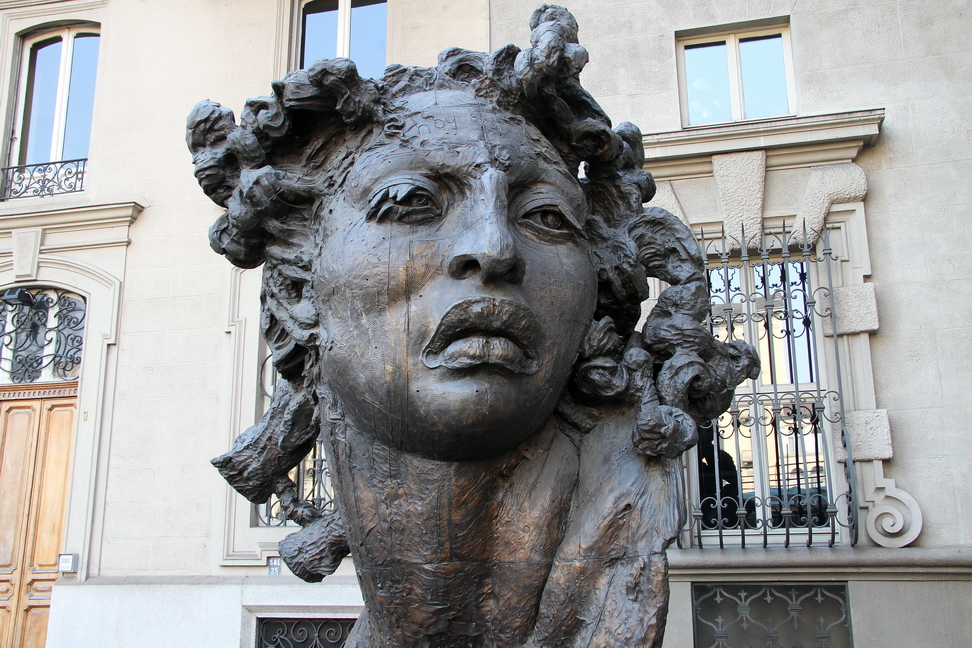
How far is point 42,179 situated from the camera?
8.92m

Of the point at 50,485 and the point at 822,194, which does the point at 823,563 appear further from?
the point at 50,485

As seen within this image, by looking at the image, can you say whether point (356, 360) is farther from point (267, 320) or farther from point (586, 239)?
point (586, 239)

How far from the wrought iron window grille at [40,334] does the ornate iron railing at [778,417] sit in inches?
237

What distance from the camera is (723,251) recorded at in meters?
6.52

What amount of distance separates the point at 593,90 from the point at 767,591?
4.36 metres

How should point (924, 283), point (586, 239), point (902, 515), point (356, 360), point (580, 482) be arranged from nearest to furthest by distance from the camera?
1. point (356, 360)
2. point (580, 482)
3. point (586, 239)
4. point (902, 515)
5. point (924, 283)

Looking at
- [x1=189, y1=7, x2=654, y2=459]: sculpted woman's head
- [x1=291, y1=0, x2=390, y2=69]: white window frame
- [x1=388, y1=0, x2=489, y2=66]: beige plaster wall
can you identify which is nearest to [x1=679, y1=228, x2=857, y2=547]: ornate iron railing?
[x1=388, y1=0, x2=489, y2=66]: beige plaster wall

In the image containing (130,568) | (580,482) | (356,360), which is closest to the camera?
(356,360)

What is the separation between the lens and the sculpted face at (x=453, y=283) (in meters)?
1.76

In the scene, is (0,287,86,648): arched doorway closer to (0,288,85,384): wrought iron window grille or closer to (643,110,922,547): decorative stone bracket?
(0,288,85,384): wrought iron window grille

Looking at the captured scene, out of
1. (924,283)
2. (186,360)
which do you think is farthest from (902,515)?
(186,360)

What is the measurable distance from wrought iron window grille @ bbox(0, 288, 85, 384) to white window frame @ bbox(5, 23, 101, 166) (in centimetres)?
166

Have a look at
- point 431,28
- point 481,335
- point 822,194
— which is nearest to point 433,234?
point 481,335

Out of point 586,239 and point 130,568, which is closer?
point 586,239
